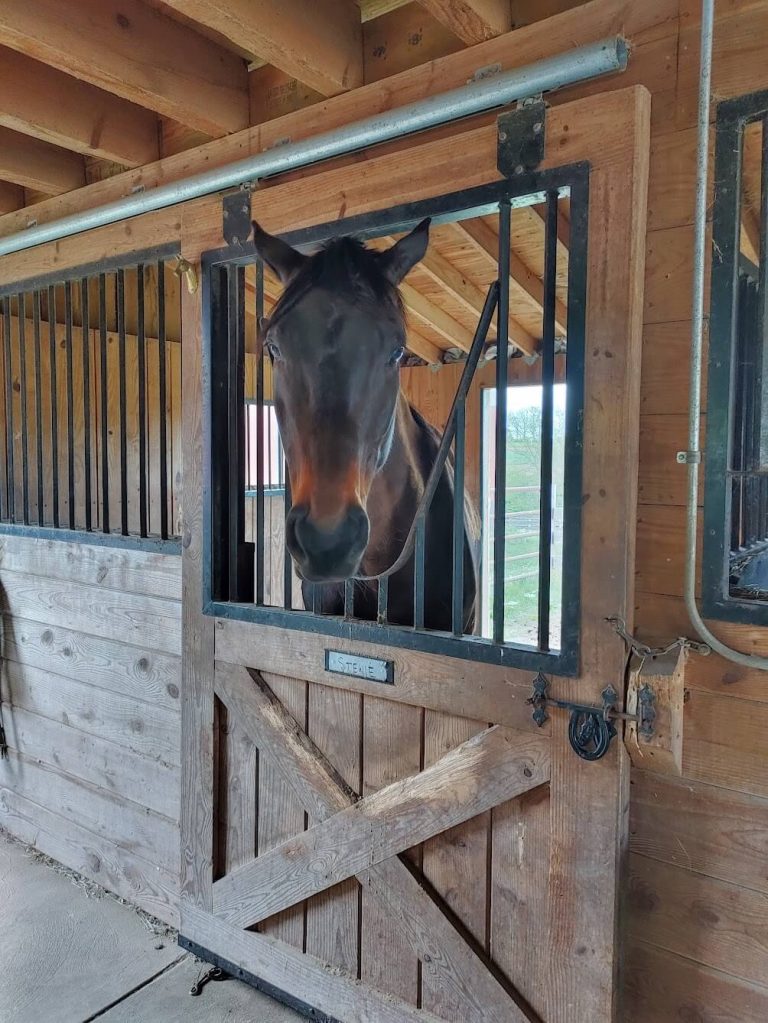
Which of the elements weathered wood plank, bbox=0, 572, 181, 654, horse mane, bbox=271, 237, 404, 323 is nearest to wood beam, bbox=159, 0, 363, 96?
horse mane, bbox=271, 237, 404, 323

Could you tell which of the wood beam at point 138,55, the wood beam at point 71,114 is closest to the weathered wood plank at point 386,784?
the wood beam at point 138,55

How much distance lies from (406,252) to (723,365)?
2.40 ft

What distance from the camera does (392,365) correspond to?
142cm

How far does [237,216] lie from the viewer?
1729 millimetres

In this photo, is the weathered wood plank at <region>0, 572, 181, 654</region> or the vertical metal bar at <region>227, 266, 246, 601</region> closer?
the vertical metal bar at <region>227, 266, 246, 601</region>

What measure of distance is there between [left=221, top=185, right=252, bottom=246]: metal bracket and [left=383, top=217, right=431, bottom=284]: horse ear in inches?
19.0

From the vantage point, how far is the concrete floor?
5.75 ft

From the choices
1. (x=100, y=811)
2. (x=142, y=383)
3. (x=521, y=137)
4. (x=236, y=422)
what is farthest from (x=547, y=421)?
(x=100, y=811)

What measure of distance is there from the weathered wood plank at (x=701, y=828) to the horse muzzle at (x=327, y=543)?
0.72 m

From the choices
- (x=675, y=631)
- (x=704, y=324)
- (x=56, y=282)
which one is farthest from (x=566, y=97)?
(x=56, y=282)

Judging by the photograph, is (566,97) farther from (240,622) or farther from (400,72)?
(240,622)

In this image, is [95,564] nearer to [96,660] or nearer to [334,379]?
[96,660]

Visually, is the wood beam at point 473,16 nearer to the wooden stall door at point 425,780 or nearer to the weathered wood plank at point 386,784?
the wooden stall door at point 425,780

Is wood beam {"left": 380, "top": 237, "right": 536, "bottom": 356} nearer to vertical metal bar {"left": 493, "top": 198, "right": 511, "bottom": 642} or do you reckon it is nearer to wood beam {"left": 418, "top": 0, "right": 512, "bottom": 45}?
wood beam {"left": 418, "top": 0, "right": 512, "bottom": 45}
